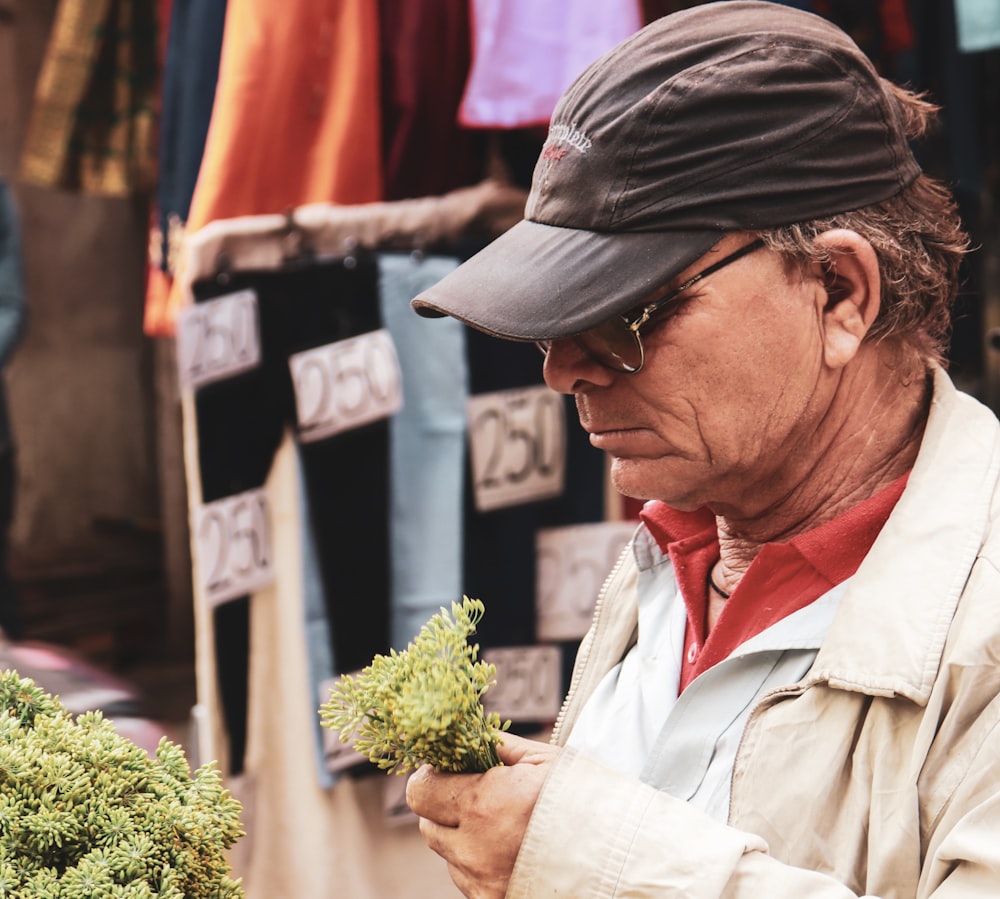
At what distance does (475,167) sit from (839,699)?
85.2 inches

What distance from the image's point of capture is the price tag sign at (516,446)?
Answer: 123 inches

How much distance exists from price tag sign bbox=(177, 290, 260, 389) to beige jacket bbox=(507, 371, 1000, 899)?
1891mm

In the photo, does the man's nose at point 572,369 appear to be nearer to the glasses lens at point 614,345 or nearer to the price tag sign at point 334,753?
the glasses lens at point 614,345

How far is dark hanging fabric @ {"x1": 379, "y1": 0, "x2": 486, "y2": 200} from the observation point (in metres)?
3.00

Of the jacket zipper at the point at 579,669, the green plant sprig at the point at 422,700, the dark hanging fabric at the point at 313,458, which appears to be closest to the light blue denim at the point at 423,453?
the dark hanging fabric at the point at 313,458

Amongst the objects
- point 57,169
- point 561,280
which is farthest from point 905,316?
point 57,169

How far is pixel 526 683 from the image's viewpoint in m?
3.23

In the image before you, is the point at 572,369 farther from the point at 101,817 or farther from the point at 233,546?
the point at 233,546

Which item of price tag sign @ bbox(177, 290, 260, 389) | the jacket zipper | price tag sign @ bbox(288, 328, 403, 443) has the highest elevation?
price tag sign @ bbox(177, 290, 260, 389)

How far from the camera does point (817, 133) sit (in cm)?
128

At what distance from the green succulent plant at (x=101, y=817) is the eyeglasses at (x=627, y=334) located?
0.60 metres

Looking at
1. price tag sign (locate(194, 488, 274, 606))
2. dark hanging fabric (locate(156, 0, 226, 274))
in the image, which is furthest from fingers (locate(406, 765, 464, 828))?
dark hanging fabric (locate(156, 0, 226, 274))

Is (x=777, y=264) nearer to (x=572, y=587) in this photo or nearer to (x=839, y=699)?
(x=839, y=699)

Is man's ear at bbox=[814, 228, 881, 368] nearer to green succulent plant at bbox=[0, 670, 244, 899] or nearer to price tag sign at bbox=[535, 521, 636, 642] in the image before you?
green succulent plant at bbox=[0, 670, 244, 899]
